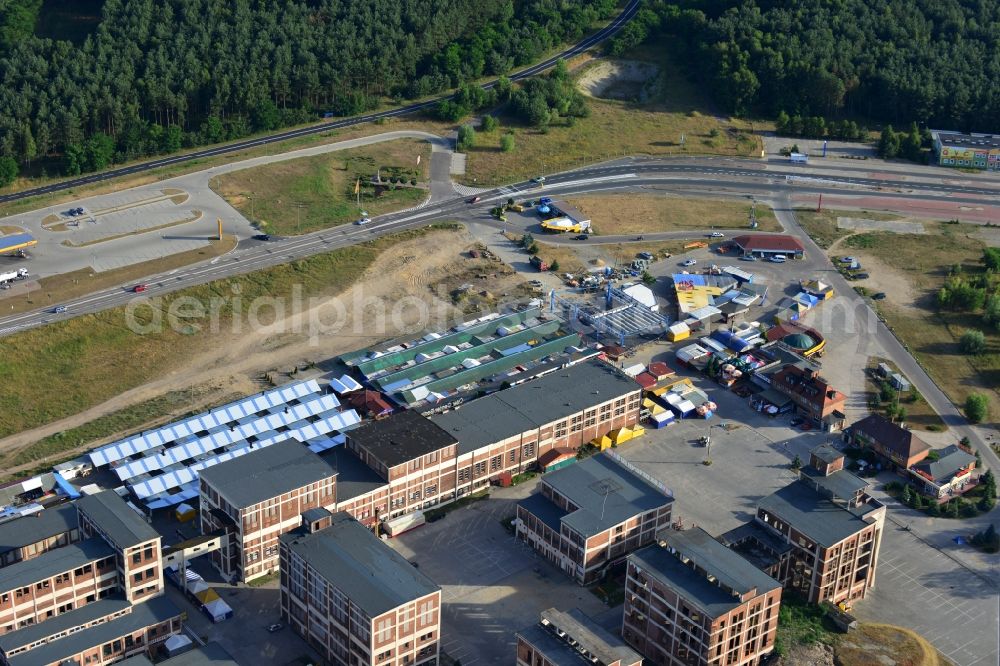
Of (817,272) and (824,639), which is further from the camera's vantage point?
(817,272)

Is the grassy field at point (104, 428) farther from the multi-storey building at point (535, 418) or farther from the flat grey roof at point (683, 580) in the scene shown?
the flat grey roof at point (683, 580)

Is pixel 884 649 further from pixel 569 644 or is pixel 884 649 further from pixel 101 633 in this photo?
pixel 101 633

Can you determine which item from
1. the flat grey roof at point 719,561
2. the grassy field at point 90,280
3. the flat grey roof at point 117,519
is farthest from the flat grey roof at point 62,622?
the grassy field at point 90,280

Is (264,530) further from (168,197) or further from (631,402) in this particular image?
(168,197)

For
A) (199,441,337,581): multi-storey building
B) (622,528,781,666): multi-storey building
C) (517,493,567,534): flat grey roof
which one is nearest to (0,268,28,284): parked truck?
(199,441,337,581): multi-storey building

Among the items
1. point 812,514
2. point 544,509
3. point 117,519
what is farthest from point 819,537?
point 117,519

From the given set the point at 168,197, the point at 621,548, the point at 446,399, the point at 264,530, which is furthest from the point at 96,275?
the point at 621,548
